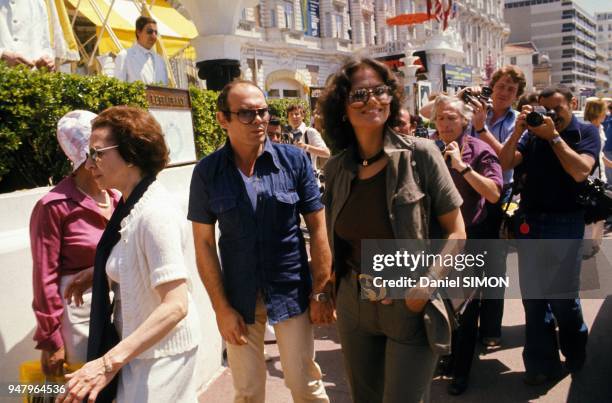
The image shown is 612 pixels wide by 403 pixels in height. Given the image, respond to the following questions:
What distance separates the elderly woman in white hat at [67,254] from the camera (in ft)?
7.52

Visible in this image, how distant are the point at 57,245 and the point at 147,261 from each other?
0.67 m

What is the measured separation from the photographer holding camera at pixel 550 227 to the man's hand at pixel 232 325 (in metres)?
2.08

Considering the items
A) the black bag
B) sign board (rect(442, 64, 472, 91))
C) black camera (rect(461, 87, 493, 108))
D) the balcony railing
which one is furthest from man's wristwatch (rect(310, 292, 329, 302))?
the balcony railing

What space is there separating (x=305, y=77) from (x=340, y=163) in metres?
30.5

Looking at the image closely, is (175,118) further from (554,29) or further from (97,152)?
(554,29)

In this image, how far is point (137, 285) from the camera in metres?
1.95

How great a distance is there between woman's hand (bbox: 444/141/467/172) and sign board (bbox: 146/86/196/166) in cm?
232

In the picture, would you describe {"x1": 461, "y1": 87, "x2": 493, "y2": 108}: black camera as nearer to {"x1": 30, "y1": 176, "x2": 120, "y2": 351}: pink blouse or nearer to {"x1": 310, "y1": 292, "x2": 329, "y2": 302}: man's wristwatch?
{"x1": 310, "y1": 292, "x2": 329, "y2": 302}: man's wristwatch

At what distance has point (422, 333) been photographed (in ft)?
7.20

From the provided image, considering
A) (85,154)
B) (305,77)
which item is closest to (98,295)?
(85,154)

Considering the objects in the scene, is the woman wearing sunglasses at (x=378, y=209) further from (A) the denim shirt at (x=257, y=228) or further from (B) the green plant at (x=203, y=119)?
(B) the green plant at (x=203, y=119)

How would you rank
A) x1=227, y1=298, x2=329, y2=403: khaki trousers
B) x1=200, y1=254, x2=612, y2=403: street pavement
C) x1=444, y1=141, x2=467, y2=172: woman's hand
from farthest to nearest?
x1=200, y1=254, x2=612, y2=403: street pavement < x1=444, y1=141, x2=467, y2=172: woman's hand < x1=227, y1=298, x2=329, y2=403: khaki trousers

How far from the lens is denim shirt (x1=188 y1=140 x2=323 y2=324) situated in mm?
2439

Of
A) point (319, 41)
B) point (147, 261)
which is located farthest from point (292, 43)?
point (147, 261)
